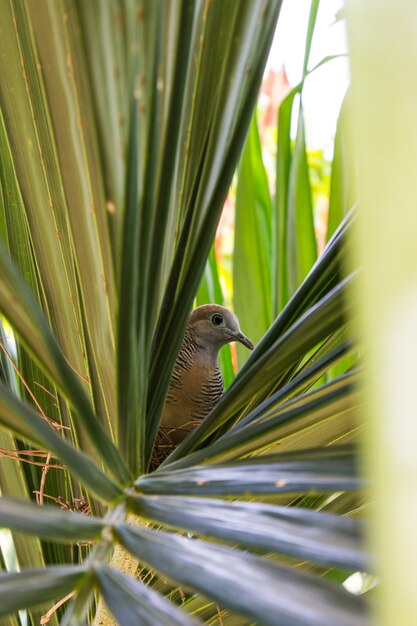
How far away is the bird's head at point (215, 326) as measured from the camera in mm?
961

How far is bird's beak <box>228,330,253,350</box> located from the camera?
937mm

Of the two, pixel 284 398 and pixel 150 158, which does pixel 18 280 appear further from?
pixel 284 398

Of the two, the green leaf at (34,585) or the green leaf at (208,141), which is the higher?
the green leaf at (208,141)

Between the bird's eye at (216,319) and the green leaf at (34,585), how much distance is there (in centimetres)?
68

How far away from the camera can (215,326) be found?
0.97 meters

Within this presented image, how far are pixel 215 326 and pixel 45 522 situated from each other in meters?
0.67

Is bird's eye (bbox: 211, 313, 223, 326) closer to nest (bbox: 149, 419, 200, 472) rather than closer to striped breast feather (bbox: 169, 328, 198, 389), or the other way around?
striped breast feather (bbox: 169, 328, 198, 389)

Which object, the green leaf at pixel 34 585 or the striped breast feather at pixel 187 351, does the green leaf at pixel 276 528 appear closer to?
the green leaf at pixel 34 585

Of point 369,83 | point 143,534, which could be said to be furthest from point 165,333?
point 369,83

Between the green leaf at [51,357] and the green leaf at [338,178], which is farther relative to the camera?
the green leaf at [338,178]

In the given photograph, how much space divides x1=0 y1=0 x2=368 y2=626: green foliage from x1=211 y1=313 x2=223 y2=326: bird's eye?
38cm

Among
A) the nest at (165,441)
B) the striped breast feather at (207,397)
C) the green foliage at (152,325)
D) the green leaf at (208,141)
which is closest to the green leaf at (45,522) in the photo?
the green foliage at (152,325)

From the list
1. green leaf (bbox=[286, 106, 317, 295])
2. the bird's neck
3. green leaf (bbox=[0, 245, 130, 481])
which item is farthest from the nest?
green leaf (bbox=[0, 245, 130, 481])

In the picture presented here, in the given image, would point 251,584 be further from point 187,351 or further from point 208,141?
point 187,351
